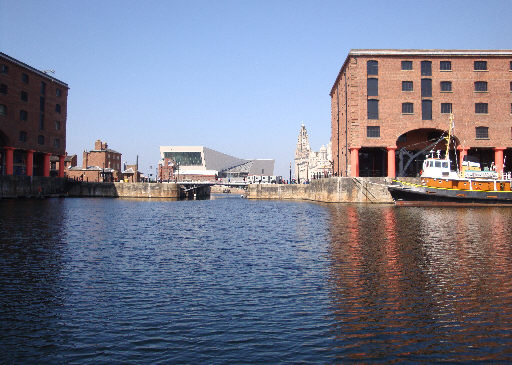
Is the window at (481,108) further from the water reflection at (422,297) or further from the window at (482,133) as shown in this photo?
the water reflection at (422,297)

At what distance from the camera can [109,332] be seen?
38.6 ft

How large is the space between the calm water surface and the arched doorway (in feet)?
182

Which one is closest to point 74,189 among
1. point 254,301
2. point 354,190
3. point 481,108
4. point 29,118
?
point 29,118

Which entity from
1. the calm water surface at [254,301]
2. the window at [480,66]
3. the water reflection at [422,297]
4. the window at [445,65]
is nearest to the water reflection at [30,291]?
the calm water surface at [254,301]

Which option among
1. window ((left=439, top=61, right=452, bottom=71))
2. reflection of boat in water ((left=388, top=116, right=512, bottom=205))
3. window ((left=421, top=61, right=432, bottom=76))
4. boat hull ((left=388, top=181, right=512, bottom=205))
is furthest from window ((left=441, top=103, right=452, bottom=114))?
boat hull ((left=388, top=181, right=512, bottom=205))

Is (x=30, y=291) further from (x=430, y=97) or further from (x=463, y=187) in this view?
(x=430, y=97)

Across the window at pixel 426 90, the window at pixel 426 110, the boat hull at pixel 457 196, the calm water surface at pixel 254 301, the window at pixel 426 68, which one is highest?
the window at pixel 426 68

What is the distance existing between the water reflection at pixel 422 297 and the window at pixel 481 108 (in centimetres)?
5400

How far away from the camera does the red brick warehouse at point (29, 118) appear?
81.9 metres

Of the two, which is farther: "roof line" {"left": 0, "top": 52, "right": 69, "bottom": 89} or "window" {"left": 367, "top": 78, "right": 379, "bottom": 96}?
"roof line" {"left": 0, "top": 52, "right": 69, "bottom": 89}

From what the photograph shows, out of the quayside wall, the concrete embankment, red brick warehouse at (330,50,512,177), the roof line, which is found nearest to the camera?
the concrete embankment

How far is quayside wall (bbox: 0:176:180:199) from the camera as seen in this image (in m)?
82.5

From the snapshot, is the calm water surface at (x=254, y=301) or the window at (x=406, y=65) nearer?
the calm water surface at (x=254, y=301)

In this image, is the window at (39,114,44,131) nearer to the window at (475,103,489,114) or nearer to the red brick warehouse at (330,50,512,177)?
the red brick warehouse at (330,50,512,177)
